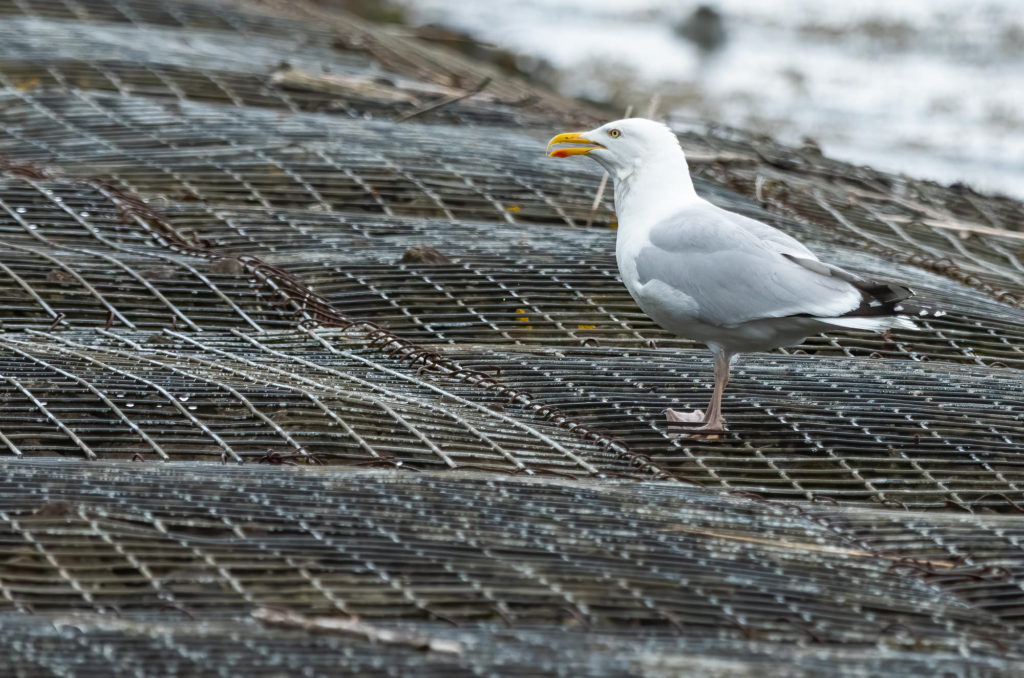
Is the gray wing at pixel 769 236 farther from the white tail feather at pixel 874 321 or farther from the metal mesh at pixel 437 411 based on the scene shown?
the metal mesh at pixel 437 411

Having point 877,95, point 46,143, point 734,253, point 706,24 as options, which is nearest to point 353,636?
point 734,253

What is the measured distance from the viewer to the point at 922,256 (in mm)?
6793

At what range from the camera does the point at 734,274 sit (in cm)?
454

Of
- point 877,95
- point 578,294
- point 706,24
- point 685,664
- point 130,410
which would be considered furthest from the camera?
point 706,24

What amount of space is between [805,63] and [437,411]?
47.0 ft

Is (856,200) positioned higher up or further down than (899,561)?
higher up

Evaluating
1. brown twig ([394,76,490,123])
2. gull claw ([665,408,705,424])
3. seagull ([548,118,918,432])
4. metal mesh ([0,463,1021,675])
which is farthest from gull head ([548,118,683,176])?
brown twig ([394,76,490,123])

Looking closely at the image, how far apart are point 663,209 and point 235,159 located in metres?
2.94

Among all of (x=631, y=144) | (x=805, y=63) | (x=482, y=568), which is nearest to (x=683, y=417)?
(x=631, y=144)

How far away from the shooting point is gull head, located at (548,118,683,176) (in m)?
4.96

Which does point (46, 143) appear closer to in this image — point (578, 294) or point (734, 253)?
point (578, 294)

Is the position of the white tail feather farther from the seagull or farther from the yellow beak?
the yellow beak

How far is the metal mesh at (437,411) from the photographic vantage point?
3.33 meters

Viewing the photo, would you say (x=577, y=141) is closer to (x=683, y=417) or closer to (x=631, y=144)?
(x=631, y=144)
